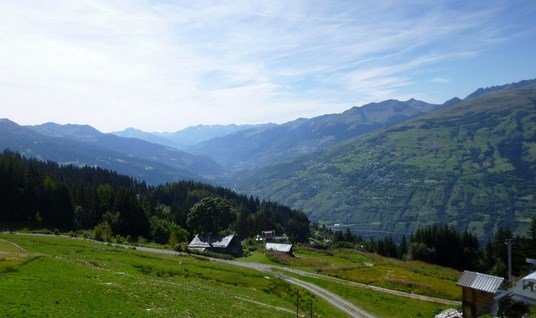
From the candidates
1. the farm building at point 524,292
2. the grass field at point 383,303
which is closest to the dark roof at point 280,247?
the grass field at point 383,303

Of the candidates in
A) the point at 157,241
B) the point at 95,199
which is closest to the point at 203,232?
the point at 157,241

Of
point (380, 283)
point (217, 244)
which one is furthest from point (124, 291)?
point (217, 244)

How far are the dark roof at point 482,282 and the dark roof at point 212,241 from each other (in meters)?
74.0

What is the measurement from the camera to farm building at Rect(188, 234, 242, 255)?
379 ft

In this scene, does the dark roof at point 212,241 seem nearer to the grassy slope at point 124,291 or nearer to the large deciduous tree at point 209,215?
the large deciduous tree at point 209,215

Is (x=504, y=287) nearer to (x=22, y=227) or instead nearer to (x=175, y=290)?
(x=175, y=290)

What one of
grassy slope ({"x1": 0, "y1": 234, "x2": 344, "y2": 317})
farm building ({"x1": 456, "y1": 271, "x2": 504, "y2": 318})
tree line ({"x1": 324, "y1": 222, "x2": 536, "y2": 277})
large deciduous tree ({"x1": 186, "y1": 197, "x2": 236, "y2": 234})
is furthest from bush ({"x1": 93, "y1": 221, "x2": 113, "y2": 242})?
tree line ({"x1": 324, "y1": 222, "x2": 536, "y2": 277})

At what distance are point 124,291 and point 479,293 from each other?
39.3 metres

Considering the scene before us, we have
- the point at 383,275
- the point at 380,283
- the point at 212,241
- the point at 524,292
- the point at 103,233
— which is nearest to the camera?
the point at 524,292

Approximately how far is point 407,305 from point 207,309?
3789cm

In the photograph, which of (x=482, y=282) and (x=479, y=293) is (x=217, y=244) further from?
(x=482, y=282)

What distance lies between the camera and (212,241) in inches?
4705

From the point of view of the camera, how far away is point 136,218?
13225 cm

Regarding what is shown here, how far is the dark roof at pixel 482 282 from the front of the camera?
4766cm
